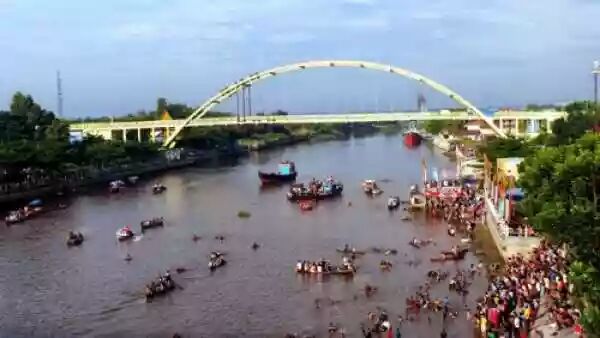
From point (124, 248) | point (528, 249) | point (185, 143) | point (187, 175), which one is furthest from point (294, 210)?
point (185, 143)

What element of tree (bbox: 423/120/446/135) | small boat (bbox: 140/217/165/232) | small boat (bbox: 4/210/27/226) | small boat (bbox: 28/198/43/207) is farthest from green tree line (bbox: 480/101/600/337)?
tree (bbox: 423/120/446/135)

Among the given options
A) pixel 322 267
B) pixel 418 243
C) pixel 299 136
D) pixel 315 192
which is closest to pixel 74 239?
pixel 322 267

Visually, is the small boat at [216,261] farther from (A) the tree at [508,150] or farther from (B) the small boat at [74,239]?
(A) the tree at [508,150]

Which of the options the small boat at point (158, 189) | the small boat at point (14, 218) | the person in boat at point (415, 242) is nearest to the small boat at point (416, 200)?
the person in boat at point (415, 242)

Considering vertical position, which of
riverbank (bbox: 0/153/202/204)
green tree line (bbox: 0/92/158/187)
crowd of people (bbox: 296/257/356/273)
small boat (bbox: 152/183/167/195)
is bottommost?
crowd of people (bbox: 296/257/356/273)

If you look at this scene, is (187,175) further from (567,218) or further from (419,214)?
(567,218)

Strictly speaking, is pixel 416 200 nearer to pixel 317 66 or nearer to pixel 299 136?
pixel 317 66

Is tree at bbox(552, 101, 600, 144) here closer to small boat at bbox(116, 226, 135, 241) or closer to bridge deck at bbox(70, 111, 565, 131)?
bridge deck at bbox(70, 111, 565, 131)
